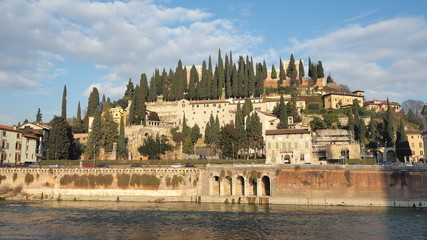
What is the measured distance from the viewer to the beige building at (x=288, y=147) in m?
62.3

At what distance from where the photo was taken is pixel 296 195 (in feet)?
164

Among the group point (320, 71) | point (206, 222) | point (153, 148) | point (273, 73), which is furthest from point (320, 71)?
point (206, 222)

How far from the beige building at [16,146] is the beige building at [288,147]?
4882cm

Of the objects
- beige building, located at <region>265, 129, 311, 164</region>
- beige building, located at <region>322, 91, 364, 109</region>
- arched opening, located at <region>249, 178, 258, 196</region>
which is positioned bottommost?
arched opening, located at <region>249, 178, 258, 196</region>

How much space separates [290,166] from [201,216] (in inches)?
671

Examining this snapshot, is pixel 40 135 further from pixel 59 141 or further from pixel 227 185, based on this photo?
pixel 227 185

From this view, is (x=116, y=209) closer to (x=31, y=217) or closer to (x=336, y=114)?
(x=31, y=217)

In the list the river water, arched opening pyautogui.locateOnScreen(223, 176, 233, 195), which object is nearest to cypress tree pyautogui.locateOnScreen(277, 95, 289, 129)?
arched opening pyautogui.locateOnScreen(223, 176, 233, 195)

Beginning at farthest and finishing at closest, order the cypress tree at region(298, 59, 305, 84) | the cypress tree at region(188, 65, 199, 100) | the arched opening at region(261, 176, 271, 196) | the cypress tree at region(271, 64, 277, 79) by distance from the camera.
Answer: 1. the cypress tree at region(271, 64, 277, 79)
2. the cypress tree at region(298, 59, 305, 84)
3. the cypress tree at region(188, 65, 199, 100)
4. the arched opening at region(261, 176, 271, 196)

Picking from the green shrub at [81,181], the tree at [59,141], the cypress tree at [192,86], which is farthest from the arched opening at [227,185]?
the cypress tree at [192,86]

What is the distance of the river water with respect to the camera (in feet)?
104

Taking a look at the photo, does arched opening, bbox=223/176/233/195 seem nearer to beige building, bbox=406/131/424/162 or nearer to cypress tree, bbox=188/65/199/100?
cypress tree, bbox=188/65/199/100

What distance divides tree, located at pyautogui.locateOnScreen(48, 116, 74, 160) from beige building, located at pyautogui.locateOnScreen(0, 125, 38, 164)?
18.2ft

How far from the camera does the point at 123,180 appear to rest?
54.8m
